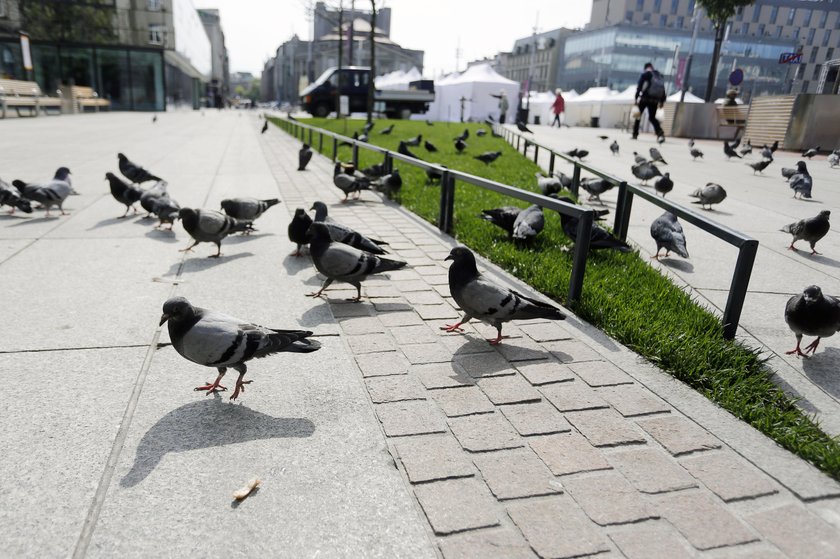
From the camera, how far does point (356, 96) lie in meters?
36.1

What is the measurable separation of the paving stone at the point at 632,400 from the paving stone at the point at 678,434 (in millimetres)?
88

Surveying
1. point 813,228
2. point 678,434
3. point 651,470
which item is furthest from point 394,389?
point 813,228

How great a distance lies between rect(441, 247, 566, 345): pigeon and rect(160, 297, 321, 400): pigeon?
1.23 metres

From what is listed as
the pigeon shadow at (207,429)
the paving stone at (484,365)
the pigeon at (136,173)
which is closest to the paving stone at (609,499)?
the paving stone at (484,365)

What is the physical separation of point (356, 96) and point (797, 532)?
3690 cm

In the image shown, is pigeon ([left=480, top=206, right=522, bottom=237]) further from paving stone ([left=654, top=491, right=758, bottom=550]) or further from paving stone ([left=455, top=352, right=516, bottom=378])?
paving stone ([left=654, top=491, right=758, bottom=550])

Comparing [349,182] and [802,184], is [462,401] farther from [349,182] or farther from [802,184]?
[802,184]

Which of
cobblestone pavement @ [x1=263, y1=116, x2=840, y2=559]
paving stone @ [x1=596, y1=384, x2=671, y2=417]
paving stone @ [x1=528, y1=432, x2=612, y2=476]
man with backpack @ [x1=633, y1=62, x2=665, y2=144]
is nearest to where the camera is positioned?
cobblestone pavement @ [x1=263, y1=116, x2=840, y2=559]

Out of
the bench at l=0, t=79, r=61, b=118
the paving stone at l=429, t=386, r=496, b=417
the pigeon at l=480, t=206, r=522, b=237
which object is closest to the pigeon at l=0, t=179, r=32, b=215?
the pigeon at l=480, t=206, r=522, b=237

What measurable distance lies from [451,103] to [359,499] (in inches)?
1875

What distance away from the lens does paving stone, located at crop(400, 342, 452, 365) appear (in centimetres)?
361

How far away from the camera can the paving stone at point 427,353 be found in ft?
11.8

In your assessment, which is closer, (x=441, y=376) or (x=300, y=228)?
(x=441, y=376)

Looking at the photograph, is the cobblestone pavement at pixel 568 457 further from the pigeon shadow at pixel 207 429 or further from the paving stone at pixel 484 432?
the pigeon shadow at pixel 207 429
